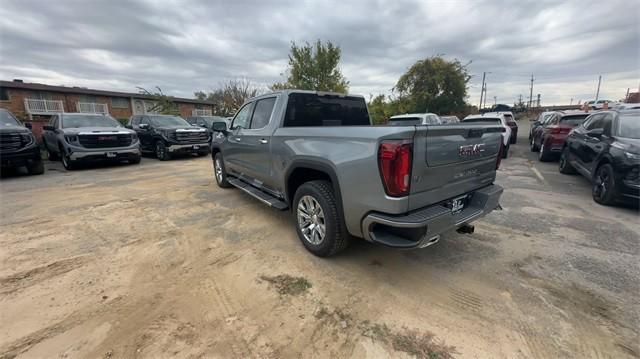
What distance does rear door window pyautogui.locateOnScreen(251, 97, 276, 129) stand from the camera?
4.05m

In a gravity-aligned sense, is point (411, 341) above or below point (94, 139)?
below

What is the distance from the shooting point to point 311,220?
3.18 m

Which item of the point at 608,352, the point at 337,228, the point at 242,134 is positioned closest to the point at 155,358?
the point at 337,228

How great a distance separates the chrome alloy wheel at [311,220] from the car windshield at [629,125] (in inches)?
218

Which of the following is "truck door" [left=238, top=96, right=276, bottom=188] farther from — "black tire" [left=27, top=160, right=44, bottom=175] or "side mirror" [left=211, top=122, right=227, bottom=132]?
"black tire" [left=27, top=160, right=44, bottom=175]

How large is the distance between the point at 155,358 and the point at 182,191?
4665 mm

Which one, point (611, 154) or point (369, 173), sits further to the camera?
point (611, 154)

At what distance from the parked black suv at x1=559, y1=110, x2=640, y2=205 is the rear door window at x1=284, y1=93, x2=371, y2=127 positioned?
4.06m

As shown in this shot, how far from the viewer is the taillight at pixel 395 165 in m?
2.18

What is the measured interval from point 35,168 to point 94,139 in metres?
1.59

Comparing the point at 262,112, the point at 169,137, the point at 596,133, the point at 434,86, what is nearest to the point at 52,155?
the point at 169,137

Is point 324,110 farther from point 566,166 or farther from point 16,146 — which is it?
point 16,146

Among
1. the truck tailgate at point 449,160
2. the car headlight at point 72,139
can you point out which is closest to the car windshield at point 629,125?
the truck tailgate at point 449,160

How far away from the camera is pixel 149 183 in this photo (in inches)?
269
